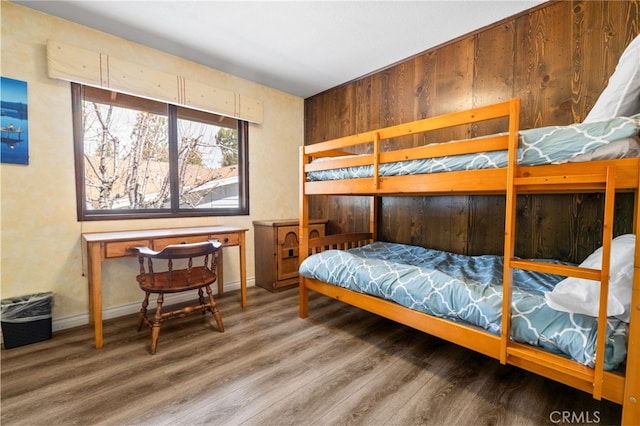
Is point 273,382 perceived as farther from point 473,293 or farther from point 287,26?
point 287,26

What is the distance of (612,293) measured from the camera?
108 centimetres

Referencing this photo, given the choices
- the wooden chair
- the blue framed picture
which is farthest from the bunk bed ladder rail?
the blue framed picture

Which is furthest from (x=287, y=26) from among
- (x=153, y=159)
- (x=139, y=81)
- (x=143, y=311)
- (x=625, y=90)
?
(x=143, y=311)

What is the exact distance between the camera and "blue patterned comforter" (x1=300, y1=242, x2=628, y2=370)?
1.11 m

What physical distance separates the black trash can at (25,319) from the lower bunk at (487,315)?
1941 mm

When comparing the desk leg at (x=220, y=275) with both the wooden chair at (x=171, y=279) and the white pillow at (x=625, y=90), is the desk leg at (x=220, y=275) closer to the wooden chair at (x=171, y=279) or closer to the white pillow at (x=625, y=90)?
the wooden chair at (x=171, y=279)

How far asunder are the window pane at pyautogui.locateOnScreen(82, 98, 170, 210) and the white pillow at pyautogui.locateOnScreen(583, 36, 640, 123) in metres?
3.18

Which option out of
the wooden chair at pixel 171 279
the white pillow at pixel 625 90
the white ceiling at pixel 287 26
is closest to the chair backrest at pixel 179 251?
the wooden chair at pixel 171 279

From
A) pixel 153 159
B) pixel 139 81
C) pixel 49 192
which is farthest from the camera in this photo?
pixel 153 159

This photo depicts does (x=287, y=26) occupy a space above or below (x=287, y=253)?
above

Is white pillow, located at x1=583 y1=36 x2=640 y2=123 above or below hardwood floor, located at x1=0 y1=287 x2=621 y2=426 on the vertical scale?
above

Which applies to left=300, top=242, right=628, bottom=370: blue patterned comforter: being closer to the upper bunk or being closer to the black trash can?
the upper bunk

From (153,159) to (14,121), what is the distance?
924mm

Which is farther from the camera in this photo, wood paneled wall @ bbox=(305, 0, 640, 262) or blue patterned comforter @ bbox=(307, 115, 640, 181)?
wood paneled wall @ bbox=(305, 0, 640, 262)
